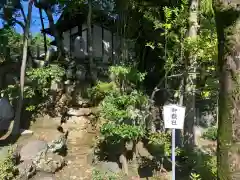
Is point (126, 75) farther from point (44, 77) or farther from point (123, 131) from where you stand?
point (44, 77)

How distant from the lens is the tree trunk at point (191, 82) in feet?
24.1

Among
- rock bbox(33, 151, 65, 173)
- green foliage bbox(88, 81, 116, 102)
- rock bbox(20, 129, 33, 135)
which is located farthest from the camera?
rock bbox(20, 129, 33, 135)

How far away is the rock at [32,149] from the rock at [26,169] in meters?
0.37

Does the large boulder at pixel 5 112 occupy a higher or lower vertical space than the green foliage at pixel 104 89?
lower

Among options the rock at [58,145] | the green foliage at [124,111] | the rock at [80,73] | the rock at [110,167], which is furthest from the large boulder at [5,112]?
the green foliage at [124,111]

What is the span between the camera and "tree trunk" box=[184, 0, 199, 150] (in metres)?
7.34

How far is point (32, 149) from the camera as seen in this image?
29.5 ft

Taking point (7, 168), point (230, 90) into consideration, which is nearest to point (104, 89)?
point (7, 168)

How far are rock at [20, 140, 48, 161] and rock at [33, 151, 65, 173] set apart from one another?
184 mm

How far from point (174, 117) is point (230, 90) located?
1960 mm

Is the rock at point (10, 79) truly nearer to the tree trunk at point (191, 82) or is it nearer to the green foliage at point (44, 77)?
the green foliage at point (44, 77)

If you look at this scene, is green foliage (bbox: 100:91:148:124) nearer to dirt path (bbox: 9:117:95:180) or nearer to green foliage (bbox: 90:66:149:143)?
green foliage (bbox: 90:66:149:143)

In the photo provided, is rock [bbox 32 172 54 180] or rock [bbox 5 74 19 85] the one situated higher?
rock [bbox 5 74 19 85]

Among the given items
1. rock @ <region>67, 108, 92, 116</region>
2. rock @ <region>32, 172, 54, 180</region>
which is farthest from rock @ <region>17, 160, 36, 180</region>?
rock @ <region>67, 108, 92, 116</region>
